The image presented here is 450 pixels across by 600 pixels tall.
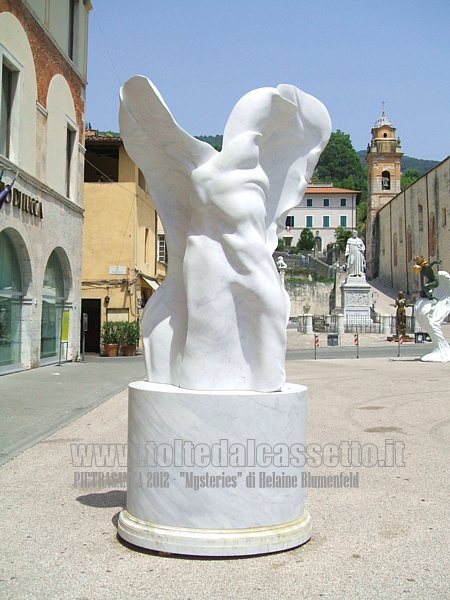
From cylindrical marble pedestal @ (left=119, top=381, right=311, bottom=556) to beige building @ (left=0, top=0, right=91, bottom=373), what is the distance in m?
12.3

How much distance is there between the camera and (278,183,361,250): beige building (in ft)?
286

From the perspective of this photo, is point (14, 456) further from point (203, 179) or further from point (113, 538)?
point (203, 179)

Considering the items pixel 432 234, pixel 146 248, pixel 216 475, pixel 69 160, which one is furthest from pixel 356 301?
pixel 216 475

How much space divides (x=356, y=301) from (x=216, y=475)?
3632 cm

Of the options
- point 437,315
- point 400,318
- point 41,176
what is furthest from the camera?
point 400,318

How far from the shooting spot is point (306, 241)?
7994 cm

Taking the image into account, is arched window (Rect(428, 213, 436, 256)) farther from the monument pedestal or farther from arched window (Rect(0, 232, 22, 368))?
arched window (Rect(0, 232, 22, 368))

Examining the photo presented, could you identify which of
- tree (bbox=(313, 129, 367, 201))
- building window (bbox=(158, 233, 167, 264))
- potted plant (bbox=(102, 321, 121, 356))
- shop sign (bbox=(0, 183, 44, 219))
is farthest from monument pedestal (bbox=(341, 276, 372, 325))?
tree (bbox=(313, 129, 367, 201))

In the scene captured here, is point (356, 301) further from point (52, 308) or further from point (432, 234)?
point (52, 308)

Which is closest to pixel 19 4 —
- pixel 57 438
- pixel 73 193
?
pixel 73 193

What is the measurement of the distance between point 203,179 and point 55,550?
253 centimetres

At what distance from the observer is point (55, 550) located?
3.97 metres

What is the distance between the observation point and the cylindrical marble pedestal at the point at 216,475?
158 inches

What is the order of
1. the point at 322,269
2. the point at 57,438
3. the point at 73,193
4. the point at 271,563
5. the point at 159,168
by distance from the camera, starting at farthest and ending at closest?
the point at 322,269 < the point at 73,193 < the point at 57,438 < the point at 159,168 < the point at 271,563
